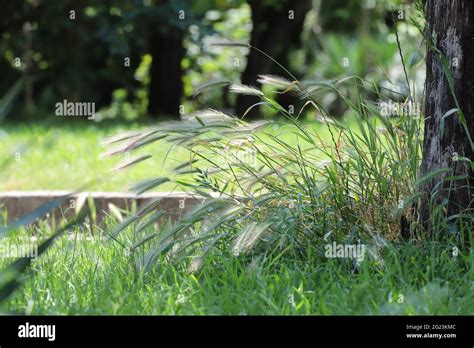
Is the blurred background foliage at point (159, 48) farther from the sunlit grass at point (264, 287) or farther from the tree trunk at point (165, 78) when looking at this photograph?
the sunlit grass at point (264, 287)

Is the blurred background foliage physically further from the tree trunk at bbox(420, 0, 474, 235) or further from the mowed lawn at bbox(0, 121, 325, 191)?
the tree trunk at bbox(420, 0, 474, 235)

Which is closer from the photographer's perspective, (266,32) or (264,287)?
(264,287)

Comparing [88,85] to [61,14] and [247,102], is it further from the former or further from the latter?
[247,102]

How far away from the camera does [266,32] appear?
1484cm

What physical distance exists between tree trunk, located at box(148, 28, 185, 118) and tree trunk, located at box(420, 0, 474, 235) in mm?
9810

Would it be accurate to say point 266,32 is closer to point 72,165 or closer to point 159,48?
point 159,48

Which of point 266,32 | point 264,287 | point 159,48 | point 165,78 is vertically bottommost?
point 264,287

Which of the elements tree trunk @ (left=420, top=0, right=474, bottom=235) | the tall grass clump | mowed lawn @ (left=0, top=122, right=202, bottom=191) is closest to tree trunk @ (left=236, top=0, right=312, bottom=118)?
mowed lawn @ (left=0, top=122, right=202, bottom=191)

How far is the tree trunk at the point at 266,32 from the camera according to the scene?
1423 centimetres

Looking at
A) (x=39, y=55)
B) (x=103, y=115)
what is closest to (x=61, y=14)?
(x=39, y=55)

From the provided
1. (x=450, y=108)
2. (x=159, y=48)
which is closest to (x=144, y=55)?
(x=159, y=48)

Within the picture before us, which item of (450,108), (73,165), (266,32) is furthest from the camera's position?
(266,32)

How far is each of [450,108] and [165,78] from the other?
10.2m
